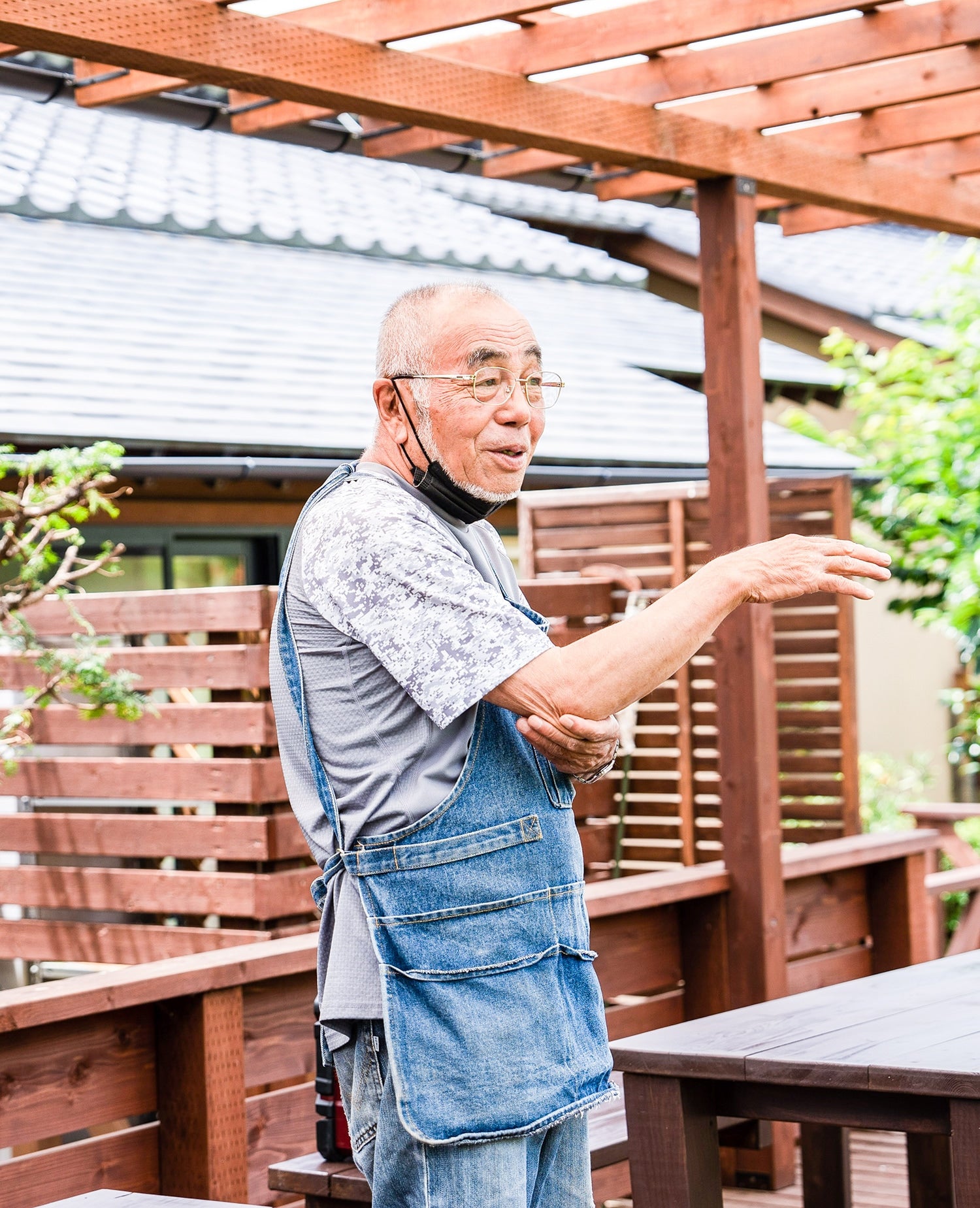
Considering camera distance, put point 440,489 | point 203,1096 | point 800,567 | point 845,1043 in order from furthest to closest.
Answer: point 203,1096 → point 845,1043 → point 440,489 → point 800,567

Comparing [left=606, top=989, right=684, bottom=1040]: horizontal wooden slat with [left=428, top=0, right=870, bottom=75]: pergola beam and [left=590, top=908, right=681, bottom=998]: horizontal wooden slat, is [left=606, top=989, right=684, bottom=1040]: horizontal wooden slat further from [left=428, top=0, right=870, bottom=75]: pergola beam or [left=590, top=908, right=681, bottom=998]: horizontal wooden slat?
[left=428, top=0, right=870, bottom=75]: pergola beam

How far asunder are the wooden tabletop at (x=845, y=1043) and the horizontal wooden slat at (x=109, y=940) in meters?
1.69

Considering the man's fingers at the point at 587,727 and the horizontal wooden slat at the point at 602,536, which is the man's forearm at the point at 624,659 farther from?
the horizontal wooden slat at the point at 602,536

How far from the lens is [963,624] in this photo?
25.7ft

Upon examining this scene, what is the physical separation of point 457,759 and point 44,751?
4.37 metres

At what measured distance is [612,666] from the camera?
1.93 m

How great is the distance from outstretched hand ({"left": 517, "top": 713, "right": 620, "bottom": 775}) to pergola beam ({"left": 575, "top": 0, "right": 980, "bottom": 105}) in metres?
2.53

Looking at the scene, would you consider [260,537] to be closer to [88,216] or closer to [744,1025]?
[88,216]

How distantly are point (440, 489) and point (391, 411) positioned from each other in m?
0.13

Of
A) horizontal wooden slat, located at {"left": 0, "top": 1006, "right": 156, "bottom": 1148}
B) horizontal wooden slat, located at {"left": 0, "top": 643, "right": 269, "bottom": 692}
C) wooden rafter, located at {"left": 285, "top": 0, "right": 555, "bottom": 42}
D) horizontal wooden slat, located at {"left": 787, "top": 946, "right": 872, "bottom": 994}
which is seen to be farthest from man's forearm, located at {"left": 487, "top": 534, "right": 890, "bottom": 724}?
horizontal wooden slat, located at {"left": 787, "top": 946, "right": 872, "bottom": 994}

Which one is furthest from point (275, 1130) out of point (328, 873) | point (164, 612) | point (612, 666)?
point (612, 666)

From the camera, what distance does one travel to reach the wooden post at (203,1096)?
3.46 m

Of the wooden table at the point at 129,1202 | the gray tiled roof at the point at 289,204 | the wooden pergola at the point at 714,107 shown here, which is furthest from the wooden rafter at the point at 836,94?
the gray tiled roof at the point at 289,204

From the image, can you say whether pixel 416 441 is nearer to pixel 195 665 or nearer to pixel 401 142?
pixel 401 142
